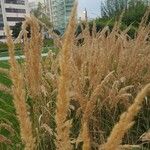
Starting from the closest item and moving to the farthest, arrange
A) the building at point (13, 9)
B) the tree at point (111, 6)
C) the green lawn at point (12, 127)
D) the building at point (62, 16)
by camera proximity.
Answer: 1. the green lawn at point (12, 127)
2. the building at point (62, 16)
3. the tree at point (111, 6)
4. the building at point (13, 9)

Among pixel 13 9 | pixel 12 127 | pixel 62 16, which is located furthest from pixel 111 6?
pixel 13 9

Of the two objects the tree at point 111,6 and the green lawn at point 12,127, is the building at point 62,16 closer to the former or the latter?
the green lawn at point 12,127

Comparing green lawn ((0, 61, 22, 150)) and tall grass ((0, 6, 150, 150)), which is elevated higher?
tall grass ((0, 6, 150, 150))

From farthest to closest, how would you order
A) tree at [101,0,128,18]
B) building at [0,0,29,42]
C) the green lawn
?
building at [0,0,29,42], tree at [101,0,128,18], the green lawn

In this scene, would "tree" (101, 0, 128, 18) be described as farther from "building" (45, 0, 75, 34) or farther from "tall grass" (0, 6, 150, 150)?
"tall grass" (0, 6, 150, 150)

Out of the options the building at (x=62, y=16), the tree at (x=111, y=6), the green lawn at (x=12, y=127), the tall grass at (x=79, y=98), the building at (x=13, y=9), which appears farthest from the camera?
the building at (x=13, y=9)

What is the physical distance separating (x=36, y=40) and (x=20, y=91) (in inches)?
33.0

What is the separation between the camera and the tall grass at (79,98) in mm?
862

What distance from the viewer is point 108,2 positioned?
33969mm

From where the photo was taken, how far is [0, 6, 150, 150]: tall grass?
862mm

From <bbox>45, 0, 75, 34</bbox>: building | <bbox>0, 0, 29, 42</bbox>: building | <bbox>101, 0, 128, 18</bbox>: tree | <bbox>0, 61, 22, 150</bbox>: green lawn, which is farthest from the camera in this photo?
<bbox>0, 0, 29, 42</bbox>: building

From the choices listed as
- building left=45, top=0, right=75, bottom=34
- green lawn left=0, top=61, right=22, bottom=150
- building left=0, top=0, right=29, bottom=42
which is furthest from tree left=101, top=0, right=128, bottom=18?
building left=0, top=0, right=29, bottom=42

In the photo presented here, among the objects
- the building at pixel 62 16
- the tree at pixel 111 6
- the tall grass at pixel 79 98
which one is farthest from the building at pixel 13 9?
the tall grass at pixel 79 98

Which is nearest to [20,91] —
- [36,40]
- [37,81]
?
[36,40]
